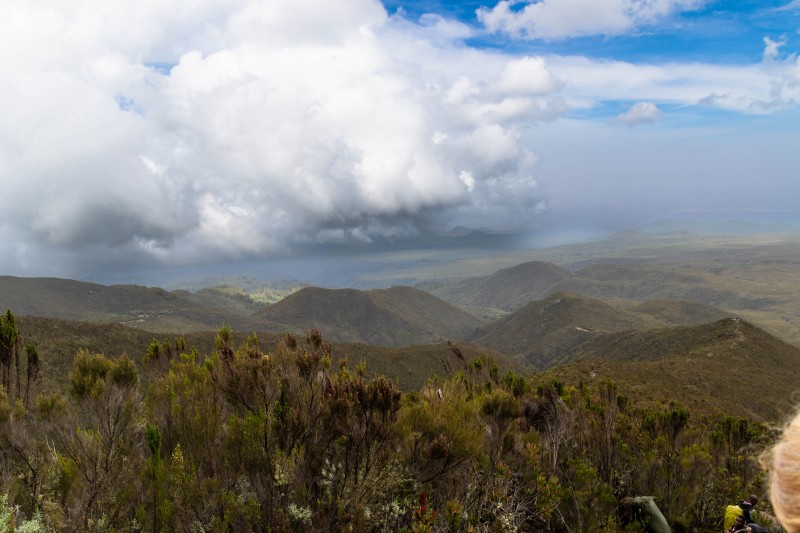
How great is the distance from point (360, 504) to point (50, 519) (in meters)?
3.72

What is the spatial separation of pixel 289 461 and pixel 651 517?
6690 millimetres

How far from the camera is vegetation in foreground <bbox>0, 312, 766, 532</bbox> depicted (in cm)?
596

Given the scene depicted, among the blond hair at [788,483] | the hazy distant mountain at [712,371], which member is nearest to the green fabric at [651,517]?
the blond hair at [788,483]

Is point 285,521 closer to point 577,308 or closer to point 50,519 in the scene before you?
point 50,519

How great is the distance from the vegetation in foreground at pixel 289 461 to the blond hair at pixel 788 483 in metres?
3.33

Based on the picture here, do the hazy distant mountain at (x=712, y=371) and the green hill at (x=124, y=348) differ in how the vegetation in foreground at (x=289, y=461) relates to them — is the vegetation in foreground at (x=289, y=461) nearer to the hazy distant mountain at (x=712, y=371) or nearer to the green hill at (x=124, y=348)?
the green hill at (x=124, y=348)

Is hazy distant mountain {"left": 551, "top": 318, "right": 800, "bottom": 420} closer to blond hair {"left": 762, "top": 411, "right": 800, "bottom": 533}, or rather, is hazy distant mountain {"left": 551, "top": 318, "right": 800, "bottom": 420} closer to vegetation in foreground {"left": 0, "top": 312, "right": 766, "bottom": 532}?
vegetation in foreground {"left": 0, "top": 312, "right": 766, "bottom": 532}

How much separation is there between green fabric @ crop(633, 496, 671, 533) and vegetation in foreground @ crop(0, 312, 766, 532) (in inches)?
18.9

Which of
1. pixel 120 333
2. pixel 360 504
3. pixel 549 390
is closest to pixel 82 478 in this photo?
pixel 360 504

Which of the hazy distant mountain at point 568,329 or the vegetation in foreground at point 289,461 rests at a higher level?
the vegetation in foreground at point 289,461

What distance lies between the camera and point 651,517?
8.02 meters

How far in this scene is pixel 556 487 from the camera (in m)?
7.45

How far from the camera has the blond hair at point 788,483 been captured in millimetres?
2252

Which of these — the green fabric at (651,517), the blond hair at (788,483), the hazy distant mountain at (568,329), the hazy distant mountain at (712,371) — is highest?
the blond hair at (788,483)
